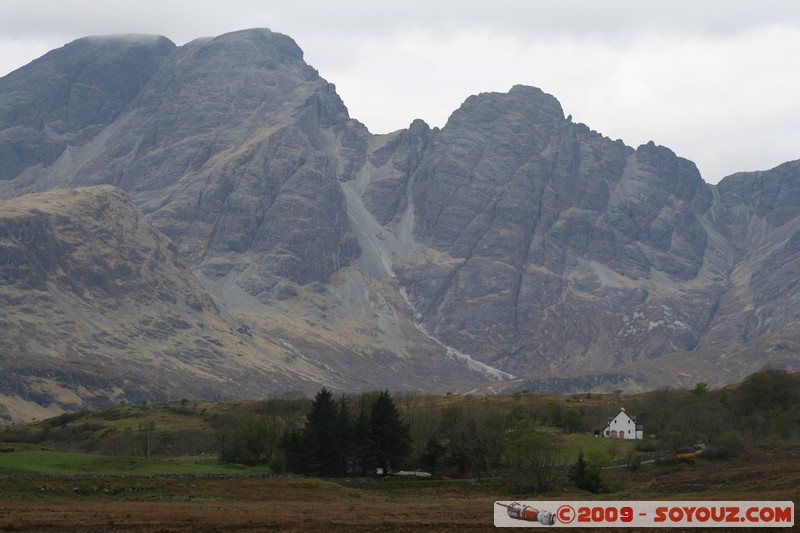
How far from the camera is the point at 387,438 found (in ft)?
433

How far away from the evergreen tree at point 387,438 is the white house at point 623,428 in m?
53.5

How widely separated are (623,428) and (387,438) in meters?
61.2

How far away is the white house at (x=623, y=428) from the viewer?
17812 cm

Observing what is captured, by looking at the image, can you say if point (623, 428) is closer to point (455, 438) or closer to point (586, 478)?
point (455, 438)

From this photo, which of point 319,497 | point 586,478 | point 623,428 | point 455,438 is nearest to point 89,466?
point 319,497

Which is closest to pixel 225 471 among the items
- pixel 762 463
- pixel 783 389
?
pixel 762 463

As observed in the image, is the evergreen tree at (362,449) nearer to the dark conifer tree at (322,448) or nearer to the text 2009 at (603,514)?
the dark conifer tree at (322,448)

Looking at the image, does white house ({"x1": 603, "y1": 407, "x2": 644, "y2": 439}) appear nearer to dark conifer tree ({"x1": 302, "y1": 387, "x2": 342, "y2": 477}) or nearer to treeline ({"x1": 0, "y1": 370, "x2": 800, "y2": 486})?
treeline ({"x1": 0, "y1": 370, "x2": 800, "y2": 486})

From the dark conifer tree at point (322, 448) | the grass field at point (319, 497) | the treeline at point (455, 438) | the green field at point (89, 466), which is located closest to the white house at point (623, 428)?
the treeline at point (455, 438)

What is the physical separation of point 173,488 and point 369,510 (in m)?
21.6

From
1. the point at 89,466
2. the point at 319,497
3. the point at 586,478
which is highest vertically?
the point at 89,466

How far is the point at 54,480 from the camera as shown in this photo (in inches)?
4067

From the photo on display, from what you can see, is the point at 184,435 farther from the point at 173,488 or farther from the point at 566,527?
the point at 566,527

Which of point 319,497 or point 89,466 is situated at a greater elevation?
point 89,466
